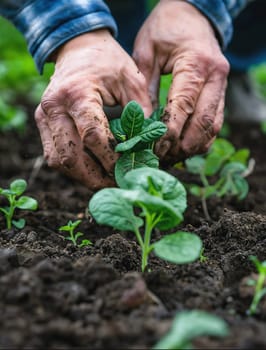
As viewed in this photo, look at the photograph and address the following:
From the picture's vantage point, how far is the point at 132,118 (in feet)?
6.03

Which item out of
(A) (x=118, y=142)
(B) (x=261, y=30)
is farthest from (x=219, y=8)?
(B) (x=261, y=30)

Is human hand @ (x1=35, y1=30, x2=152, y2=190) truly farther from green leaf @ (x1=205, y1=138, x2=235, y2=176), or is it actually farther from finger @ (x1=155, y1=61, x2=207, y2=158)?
green leaf @ (x1=205, y1=138, x2=235, y2=176)

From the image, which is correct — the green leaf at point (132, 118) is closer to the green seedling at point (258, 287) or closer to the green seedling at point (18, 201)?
the green seedling at point (18, 201)

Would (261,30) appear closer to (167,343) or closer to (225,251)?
(225,251)

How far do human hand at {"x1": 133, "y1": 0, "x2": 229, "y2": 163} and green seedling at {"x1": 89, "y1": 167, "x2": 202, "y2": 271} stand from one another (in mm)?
562

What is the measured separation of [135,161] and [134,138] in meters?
0.11

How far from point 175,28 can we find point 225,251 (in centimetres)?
94

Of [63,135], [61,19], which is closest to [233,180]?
[63,135]

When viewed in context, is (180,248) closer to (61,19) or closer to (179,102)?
(179,102)

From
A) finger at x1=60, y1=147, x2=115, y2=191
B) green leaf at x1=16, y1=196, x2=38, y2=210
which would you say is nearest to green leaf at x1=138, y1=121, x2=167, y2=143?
finger at x1=60, y1=147, x2=115, y2=191

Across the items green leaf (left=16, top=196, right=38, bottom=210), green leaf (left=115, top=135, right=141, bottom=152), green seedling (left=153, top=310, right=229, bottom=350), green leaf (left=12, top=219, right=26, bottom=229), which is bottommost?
green leaf (left=12, top=219, right=26, bottom=229)

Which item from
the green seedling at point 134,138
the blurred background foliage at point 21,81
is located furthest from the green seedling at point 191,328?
the blurred background foliage at point 21,81

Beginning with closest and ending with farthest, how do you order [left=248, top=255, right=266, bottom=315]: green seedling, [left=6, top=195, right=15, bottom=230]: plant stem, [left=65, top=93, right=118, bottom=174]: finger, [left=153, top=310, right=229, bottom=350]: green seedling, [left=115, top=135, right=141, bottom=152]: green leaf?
1. [left=153, top=310, right=229, bottom=350]: green seedling
2. [left=248, top=255, right=266, bottom=315]: green seedling
3. [left=115, top=135, right=141, bottom=152]: green leaf
4. [left=65, top=93, right=118, bottom=174]: finger
5. [left=6, top=195, right=15, bottom=230]: plant stem

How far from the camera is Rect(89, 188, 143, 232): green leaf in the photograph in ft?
4.82
